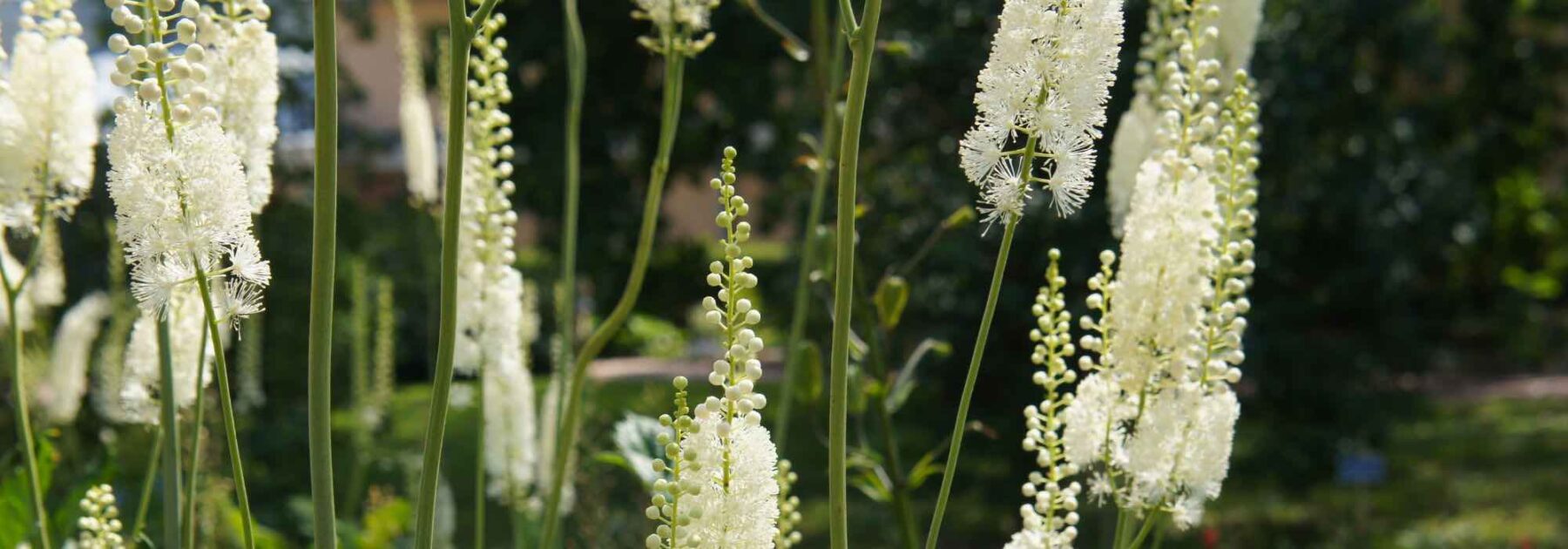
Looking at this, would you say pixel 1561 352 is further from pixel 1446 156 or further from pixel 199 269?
pixel 199 269

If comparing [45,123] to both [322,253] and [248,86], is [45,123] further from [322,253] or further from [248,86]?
[322,253]

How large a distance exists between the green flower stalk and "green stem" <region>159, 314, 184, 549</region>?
428 millimetres

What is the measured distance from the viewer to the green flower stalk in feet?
3.10

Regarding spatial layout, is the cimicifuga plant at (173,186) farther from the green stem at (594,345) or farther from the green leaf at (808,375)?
the green leaf at (808,375)

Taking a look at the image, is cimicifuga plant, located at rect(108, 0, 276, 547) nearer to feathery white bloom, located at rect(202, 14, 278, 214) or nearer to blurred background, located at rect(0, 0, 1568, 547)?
feathery white bloom, located at rect(202, 14, 278, 214)

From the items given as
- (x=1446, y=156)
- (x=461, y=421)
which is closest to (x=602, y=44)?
(x=461, y=421)

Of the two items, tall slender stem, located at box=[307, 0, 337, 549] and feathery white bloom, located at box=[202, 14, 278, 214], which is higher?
feathery white bloom, located at box=[202, 14, 278, 214]

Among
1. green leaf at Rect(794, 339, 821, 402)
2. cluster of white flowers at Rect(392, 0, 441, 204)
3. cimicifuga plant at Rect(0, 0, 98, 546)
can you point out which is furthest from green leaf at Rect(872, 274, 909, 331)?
cluster of white flowers at Rect(392, 0, 441, 204)

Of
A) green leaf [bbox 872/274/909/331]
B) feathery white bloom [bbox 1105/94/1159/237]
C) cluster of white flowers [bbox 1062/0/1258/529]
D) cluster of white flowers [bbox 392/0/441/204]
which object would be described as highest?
cluster of white flowers [bbox 392/0/441/204]

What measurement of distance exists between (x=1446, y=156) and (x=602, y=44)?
5.19 metres

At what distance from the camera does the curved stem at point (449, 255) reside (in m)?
0.94

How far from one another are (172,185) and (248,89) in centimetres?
48

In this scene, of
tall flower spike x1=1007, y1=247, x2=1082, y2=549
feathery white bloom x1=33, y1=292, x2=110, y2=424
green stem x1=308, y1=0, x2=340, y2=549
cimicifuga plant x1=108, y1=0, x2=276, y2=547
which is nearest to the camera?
green stem x1=308, y1=0, x2=340, y2=549

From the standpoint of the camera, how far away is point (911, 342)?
6.14 m
